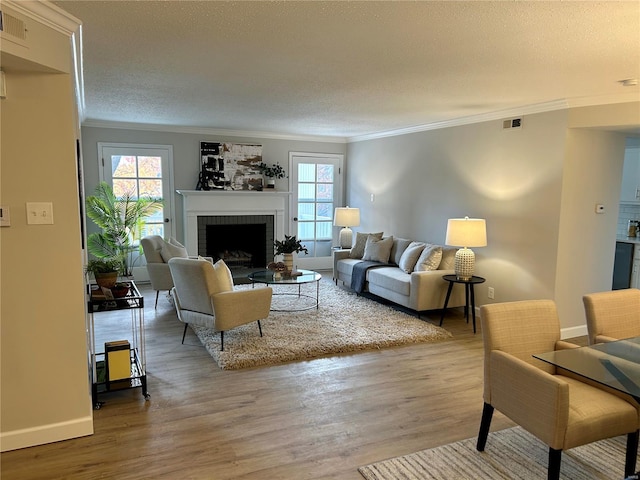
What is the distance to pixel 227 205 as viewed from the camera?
7008mm

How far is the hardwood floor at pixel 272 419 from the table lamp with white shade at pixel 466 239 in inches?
40.2

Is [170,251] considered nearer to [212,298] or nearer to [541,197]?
[212,298]

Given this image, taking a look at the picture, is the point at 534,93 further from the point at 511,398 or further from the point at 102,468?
the point at 102,468

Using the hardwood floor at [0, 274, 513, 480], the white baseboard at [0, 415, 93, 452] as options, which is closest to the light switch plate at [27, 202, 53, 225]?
the white baseboard at [0, 415, 93, 452]

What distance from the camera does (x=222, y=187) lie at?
702 centimetres

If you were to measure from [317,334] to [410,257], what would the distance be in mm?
1701

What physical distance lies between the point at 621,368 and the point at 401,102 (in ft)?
10.2

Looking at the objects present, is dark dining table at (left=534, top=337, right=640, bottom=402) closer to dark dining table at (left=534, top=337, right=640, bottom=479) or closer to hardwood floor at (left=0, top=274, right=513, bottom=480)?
dark dining table at (left=534, top=337, right=640, bottom=479)

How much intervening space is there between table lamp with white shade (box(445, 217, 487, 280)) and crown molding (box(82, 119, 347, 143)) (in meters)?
3.57

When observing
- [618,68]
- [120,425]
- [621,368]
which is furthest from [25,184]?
[618,68]

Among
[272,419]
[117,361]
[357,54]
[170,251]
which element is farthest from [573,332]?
[170,251]

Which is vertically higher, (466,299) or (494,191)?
(494,191)

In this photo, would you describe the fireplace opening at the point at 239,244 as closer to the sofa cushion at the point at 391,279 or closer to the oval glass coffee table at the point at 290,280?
the oval glass coffee table at the point at 290,280

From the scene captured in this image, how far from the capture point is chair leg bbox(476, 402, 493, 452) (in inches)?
97.5
